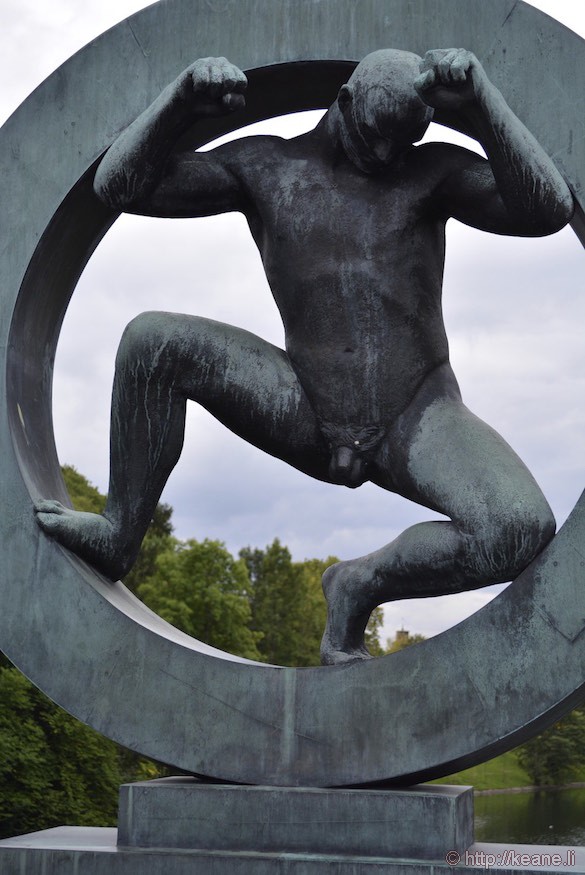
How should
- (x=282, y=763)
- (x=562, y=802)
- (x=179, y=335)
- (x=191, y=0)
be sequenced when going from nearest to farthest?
(x=282, y=763) → (x=179, y=335) → (x=191, y=0) → (x=562, y=802)

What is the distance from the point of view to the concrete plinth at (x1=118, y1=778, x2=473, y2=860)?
170 inches

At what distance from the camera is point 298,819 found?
4.45 meters

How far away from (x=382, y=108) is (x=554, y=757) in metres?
33.4

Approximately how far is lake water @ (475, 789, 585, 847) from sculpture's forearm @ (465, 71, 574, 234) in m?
21.7

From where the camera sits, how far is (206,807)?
4555 mm

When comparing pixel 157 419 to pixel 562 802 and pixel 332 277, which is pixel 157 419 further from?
pixel 562 802

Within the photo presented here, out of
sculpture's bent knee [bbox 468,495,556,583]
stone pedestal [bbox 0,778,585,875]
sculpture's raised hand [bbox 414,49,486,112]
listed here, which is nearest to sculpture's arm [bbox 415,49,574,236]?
sculpture's raised hand [bbox 414,49,486,112]

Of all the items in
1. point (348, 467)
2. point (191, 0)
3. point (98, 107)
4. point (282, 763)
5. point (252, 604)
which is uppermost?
point (252, 604)

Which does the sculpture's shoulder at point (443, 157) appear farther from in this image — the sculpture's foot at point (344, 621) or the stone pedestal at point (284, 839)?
the stone pedestal at point (284, 839)

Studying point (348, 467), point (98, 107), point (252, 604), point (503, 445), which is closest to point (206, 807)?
point (348, 467)

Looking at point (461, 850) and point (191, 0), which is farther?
point (191, 0)

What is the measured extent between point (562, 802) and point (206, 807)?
3218cm

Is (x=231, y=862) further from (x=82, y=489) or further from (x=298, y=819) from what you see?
(x=82, y=489)

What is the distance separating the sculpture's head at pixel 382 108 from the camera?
467 centimetres
